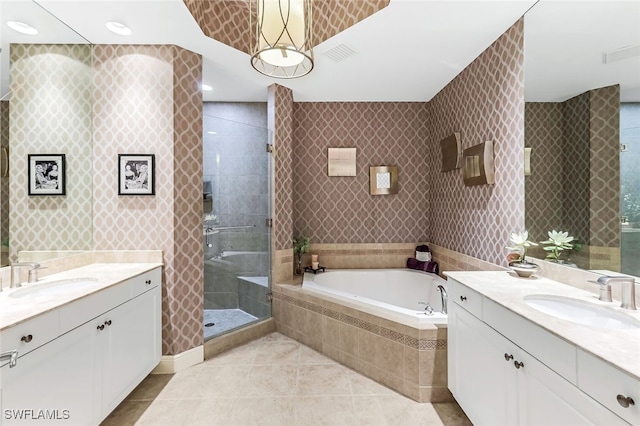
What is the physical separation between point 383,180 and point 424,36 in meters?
1.64

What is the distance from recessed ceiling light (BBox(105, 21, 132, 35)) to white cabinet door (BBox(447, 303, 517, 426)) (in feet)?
9.72

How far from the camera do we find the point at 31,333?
46.0 inches

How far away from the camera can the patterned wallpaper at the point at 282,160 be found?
3035 mm

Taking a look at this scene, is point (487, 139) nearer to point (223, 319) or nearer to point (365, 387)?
point (365, 387)

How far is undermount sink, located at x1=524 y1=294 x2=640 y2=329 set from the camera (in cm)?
112

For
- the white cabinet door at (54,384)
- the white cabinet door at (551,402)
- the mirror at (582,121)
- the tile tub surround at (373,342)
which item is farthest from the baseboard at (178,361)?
the mirror at (582,121)

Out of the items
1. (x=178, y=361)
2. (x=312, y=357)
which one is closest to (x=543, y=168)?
(x=312, y=357)

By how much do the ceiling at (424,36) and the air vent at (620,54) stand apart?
0.02 m

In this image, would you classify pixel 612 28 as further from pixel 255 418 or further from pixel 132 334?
pixel 132 334

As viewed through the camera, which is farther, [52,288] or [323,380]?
[323,380]

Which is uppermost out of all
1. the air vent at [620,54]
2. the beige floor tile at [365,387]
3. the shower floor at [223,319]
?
the air vent at [620,54]

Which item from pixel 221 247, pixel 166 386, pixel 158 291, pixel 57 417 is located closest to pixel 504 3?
pixel 221 247

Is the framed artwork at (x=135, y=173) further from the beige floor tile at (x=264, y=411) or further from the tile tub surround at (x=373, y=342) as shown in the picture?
the beige floor tile at (x=264, y=411)

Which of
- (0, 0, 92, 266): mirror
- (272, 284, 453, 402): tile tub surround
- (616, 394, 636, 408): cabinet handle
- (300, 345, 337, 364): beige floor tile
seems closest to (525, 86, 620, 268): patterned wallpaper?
(616, 394, 636, 408): cabinet handle
